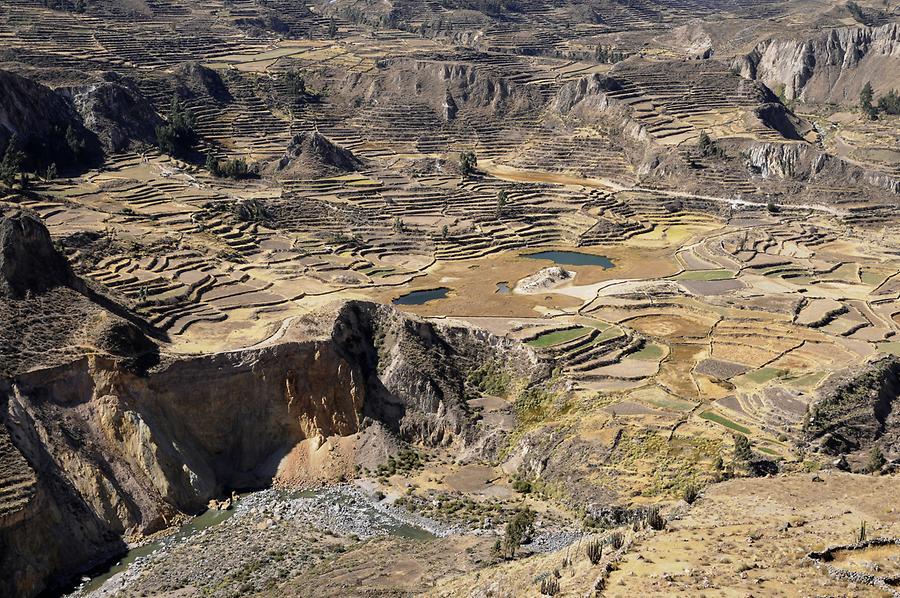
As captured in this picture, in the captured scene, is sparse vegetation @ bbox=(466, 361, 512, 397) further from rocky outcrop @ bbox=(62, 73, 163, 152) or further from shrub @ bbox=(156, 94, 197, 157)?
rocky outcrop @ bbox=(62, 73, 163, 152)

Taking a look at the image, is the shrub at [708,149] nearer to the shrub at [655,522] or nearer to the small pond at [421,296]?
the small pond at [421,296]

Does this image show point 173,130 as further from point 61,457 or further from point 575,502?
point 575,502

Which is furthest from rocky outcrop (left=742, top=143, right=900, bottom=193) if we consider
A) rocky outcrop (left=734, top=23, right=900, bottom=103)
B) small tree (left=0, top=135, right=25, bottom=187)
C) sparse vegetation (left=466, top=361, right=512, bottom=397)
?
small tree (left=0, top=135, right=25, bottom=187)

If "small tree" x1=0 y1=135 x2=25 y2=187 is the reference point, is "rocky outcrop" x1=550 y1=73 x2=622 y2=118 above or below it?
above

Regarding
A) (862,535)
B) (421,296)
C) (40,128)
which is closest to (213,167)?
(40,128)

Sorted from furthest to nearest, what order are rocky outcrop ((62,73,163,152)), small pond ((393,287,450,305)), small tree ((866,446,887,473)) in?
rocky outcrop ((62,73,163,152)), small pond ((393,287,450,305)), small tree ((866,446,887,473))

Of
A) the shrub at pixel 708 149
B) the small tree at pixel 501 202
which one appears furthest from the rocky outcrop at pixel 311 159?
the shrub at pixel 708 149
